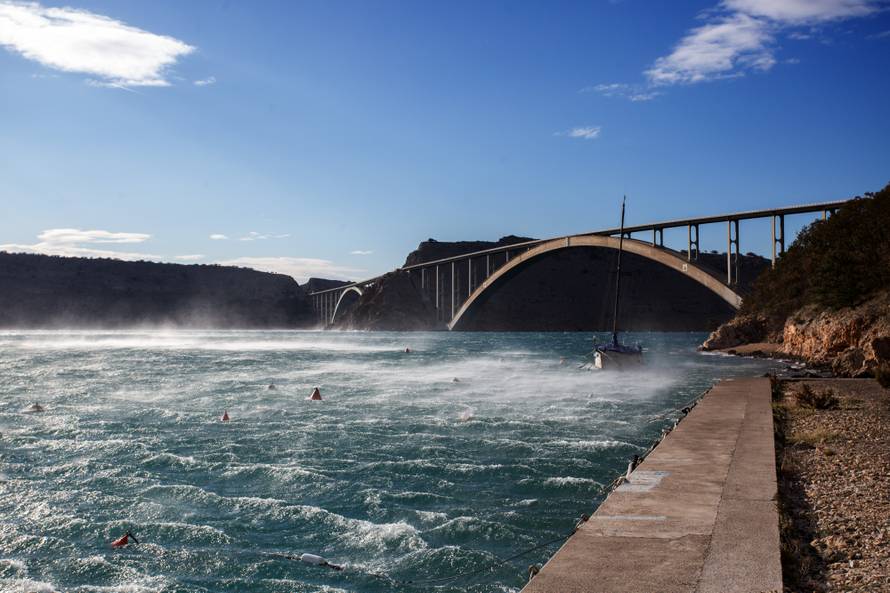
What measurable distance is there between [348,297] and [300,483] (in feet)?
554

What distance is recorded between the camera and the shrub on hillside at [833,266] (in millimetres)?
38344

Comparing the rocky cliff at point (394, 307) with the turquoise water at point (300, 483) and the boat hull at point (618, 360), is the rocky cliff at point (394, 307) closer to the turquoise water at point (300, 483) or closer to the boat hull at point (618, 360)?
the boat hull at point (618, 360)

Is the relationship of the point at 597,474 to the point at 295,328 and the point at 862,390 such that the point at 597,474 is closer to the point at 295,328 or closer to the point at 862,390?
the point at 862,390

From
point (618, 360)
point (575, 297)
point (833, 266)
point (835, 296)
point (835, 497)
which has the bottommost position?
point (618, 360)

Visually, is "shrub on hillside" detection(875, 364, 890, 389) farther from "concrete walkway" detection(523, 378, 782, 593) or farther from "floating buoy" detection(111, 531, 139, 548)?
"floating buoy" detection(111, 531, 139, 548)

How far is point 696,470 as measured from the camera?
930 centimetres

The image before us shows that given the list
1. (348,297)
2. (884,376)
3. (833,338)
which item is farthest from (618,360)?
(348,297)

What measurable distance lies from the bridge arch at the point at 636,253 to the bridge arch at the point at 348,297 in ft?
182

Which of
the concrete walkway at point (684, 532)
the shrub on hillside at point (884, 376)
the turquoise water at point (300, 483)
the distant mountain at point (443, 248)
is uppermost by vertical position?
the distant mountain at point (443, 248)

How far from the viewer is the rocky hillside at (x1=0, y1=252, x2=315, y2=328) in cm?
17462

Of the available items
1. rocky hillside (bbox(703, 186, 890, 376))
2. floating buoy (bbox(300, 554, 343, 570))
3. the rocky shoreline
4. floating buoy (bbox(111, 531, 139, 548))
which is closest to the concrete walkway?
floating buoy (bbox(300, 554, 343, 570))

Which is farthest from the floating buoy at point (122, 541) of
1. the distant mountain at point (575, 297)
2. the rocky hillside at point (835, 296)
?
the distant mountain at point (575, 297)

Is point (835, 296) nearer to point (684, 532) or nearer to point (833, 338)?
point (833, 338)

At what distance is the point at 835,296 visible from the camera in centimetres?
3906
